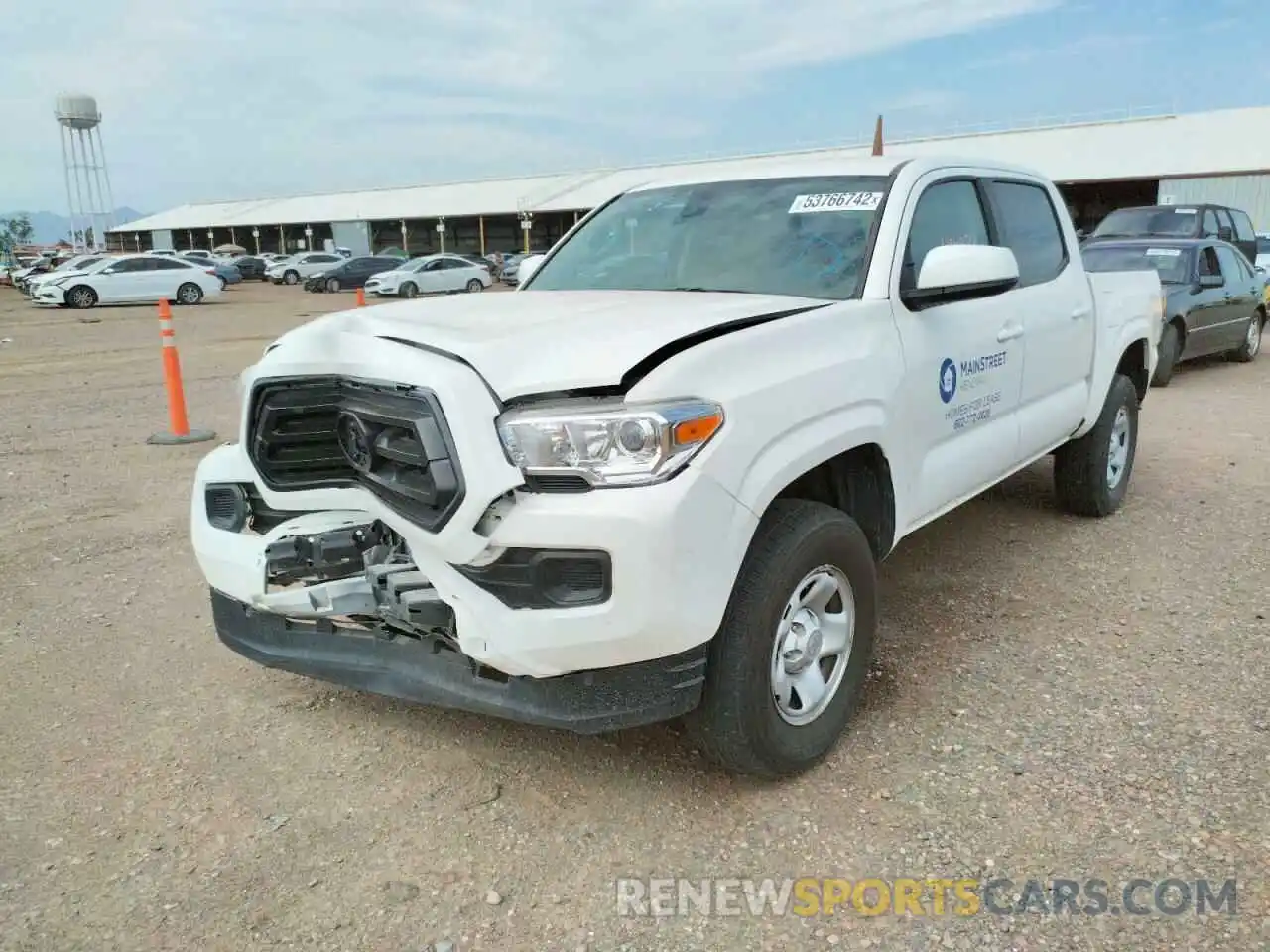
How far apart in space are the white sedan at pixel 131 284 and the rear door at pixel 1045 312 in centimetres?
2686

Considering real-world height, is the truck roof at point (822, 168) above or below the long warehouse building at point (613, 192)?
below

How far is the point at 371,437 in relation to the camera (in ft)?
8.94

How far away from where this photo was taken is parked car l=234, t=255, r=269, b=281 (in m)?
50.0

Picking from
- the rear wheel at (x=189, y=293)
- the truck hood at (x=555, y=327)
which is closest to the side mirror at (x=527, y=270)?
the truck hood at (x=555, y=327)

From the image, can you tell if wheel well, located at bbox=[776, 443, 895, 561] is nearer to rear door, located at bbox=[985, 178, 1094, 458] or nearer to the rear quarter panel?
rear door, located at bbox=[985, 178, 1094, 458]

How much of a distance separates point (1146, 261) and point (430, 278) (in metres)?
25.3

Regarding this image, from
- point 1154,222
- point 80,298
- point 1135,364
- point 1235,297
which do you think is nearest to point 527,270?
point 1135,364

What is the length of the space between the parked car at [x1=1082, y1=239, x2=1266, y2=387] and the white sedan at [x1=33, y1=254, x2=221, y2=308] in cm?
2434

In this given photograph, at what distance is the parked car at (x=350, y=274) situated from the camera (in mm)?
36969

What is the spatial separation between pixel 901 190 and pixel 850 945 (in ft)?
8.55

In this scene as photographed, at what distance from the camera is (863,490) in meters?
3.34

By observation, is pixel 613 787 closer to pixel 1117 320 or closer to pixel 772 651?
pixel 772 651

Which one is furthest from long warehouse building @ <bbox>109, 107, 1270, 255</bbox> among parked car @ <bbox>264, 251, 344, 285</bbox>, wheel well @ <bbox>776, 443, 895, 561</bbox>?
parked car @ <bbox>264, 251, 344, 285</bbox>

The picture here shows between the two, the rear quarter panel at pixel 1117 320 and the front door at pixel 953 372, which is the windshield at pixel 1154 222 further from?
the front door at pixel 953 372
